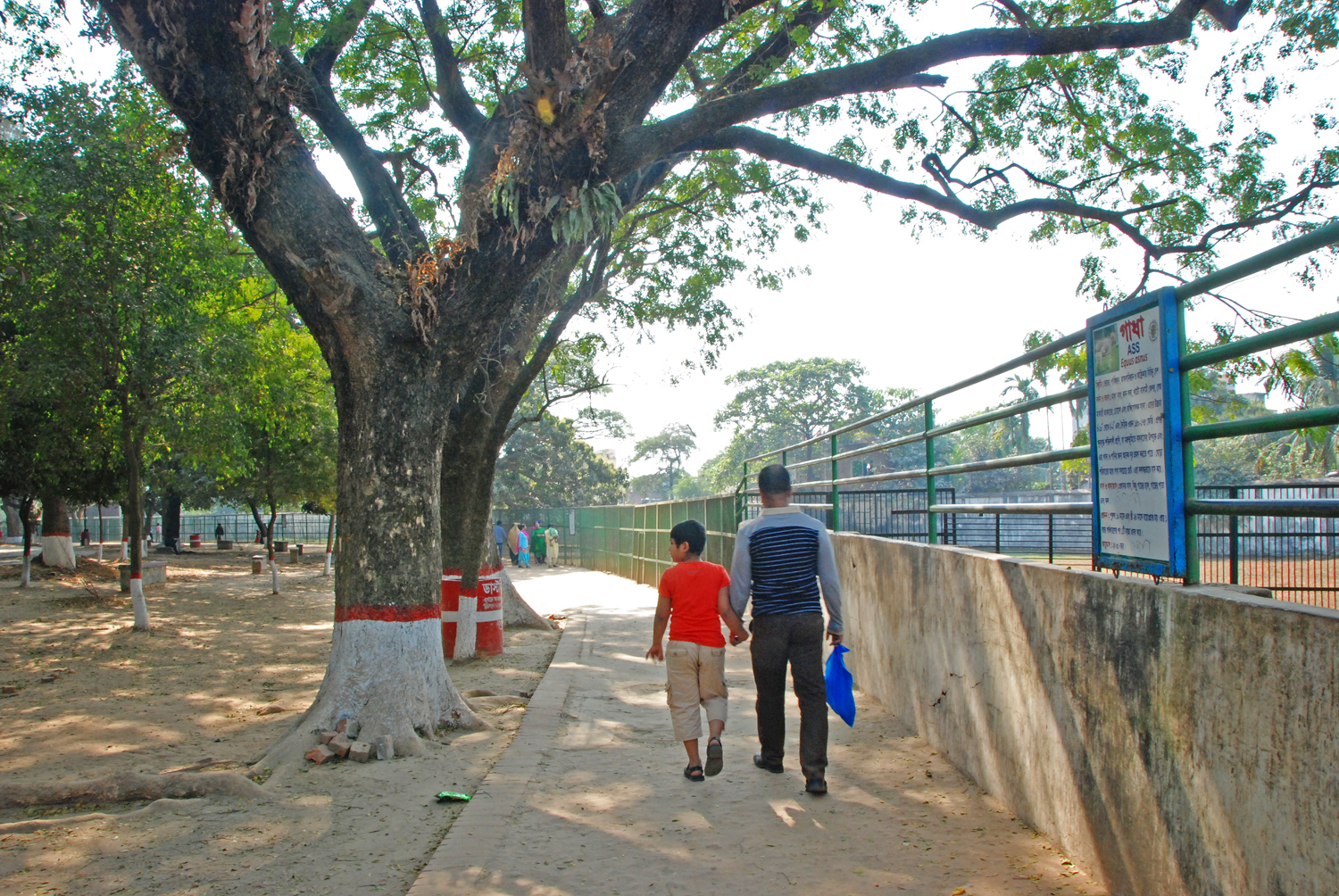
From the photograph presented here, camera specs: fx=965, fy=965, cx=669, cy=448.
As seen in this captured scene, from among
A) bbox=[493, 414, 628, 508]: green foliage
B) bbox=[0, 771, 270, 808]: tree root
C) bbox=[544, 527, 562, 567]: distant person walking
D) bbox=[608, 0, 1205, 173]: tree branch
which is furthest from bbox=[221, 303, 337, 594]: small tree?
bbox=[493, 414, 628, 508]: green foliage

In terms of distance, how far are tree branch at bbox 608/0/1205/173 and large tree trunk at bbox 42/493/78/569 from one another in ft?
63.4

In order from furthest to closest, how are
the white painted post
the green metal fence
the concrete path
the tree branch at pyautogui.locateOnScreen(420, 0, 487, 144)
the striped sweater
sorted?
the green metal fence → the white painted post → the tree branch at pyautogui.locateOnScreen(420, 0, 487, 144) → the striped sweater → the concrete path

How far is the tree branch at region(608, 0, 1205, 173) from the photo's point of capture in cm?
662

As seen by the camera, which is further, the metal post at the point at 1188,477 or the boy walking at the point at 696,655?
the boy walking at the point at 696,655

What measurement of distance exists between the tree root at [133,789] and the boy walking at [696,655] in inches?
86.9

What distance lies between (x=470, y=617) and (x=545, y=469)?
143 ft

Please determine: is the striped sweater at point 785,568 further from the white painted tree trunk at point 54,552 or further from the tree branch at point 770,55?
the white painted tree trunk at point 54,552

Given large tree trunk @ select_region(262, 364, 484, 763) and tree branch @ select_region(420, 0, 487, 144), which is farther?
tree branch @ select_region(420, 0, 487, 144)

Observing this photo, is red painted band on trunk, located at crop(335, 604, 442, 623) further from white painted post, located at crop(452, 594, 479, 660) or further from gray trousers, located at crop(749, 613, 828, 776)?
white painted post, located at crop(452, 594, 479, 660)

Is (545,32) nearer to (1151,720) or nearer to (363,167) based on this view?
(363,167)

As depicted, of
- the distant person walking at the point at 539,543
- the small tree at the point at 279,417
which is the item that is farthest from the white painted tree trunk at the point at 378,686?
the distant person walking at the point at 539,543

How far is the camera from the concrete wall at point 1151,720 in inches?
95.1

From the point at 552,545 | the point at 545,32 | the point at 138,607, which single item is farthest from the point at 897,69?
the point at 552,545

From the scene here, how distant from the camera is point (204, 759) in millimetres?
6105
